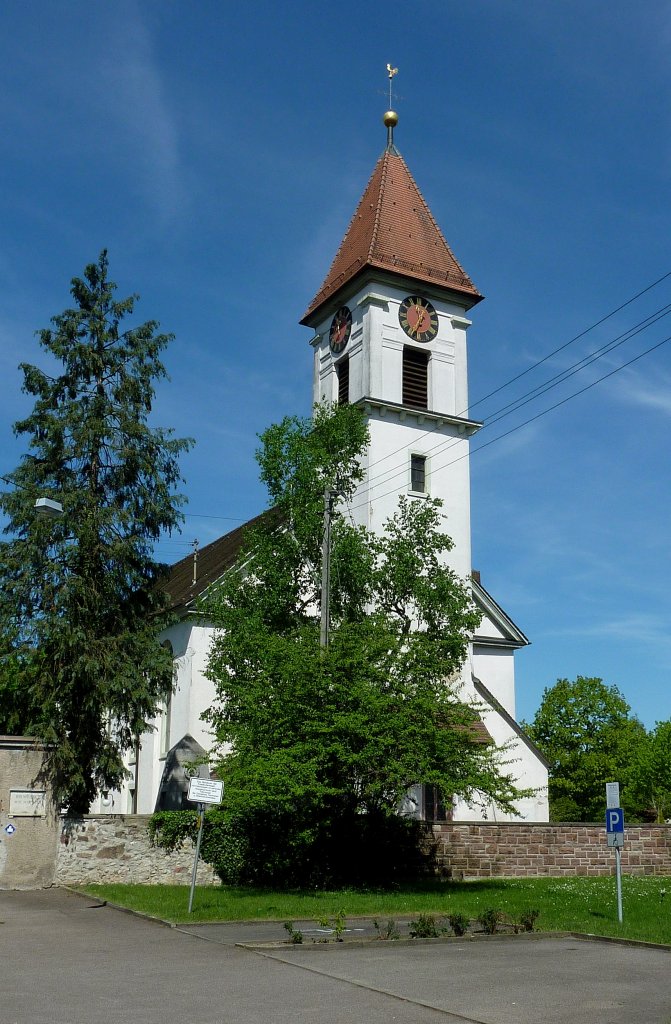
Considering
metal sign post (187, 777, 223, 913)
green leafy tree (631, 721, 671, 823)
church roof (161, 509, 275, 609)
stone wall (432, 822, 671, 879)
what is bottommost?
stone wall (432, 822, 671, 879)

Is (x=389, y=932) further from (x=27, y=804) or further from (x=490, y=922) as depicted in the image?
(x=27, y=804)

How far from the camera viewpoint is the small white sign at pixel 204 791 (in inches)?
698

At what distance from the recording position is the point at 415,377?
3634 cm

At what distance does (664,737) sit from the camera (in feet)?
185

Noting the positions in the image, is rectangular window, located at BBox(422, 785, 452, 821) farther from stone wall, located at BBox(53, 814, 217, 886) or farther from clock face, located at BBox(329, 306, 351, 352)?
clock face, located at BBox(329, 306, 351, 352)

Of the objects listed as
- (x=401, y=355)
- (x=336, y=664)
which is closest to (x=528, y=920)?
(x=336, y=664)

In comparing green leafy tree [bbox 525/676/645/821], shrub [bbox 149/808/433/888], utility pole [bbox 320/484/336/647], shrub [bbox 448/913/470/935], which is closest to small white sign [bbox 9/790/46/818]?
shrub [bbox 149/808/433/888]

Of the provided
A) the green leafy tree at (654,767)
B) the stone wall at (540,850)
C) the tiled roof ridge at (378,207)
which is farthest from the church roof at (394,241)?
the green leafy tree at (654,767)

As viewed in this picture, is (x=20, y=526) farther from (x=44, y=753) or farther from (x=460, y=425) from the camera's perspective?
(x=460, y=425)

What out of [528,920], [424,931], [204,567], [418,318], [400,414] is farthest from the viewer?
[204,567]

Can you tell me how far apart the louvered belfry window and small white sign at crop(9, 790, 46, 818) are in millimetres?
18289

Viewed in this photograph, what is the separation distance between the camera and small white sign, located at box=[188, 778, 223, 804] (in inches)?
698

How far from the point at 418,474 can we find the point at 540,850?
13.5 metres

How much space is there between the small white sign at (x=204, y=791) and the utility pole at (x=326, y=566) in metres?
5.88
